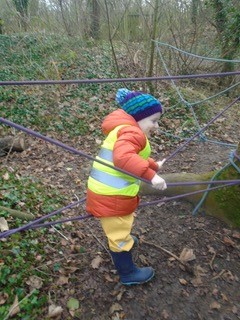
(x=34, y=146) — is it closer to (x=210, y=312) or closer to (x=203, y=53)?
(x=210, y=312)

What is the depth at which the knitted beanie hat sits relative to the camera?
6.79 ft

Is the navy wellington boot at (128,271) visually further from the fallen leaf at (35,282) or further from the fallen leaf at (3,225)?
the fallen leaf at (3,225)

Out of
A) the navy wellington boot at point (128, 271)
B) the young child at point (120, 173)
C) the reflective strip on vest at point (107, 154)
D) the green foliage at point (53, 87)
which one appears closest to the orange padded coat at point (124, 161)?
the young child at point (120, 173)

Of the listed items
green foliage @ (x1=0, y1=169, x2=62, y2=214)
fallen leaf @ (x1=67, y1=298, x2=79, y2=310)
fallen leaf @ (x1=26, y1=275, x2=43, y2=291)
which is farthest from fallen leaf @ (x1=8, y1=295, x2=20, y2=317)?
green foliage @ (x1=0, y1=169, x2=62, y2=214)

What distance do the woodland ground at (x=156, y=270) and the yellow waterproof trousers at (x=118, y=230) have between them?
0.45 m

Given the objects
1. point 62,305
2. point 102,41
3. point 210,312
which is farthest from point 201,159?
point 102,41

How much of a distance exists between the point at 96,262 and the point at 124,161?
4.08 feet

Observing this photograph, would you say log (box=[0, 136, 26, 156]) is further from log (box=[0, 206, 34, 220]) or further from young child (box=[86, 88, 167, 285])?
young child (box=[86, 88, 167, 285])

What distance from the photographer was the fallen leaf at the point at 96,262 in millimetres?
2664

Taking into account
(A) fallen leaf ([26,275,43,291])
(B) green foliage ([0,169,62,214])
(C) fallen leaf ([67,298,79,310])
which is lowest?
(C) fallen leaf ([67,298,79,310])

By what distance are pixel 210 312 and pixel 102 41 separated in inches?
375

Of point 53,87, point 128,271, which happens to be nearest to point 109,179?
point 128,271

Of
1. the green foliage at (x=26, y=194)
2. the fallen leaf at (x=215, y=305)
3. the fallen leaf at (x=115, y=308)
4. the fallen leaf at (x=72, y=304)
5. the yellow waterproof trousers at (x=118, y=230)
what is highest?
the yellow waterproof trousers at (x=118, y=230)

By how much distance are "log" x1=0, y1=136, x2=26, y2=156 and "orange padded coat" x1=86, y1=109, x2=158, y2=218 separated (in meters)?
3.02
